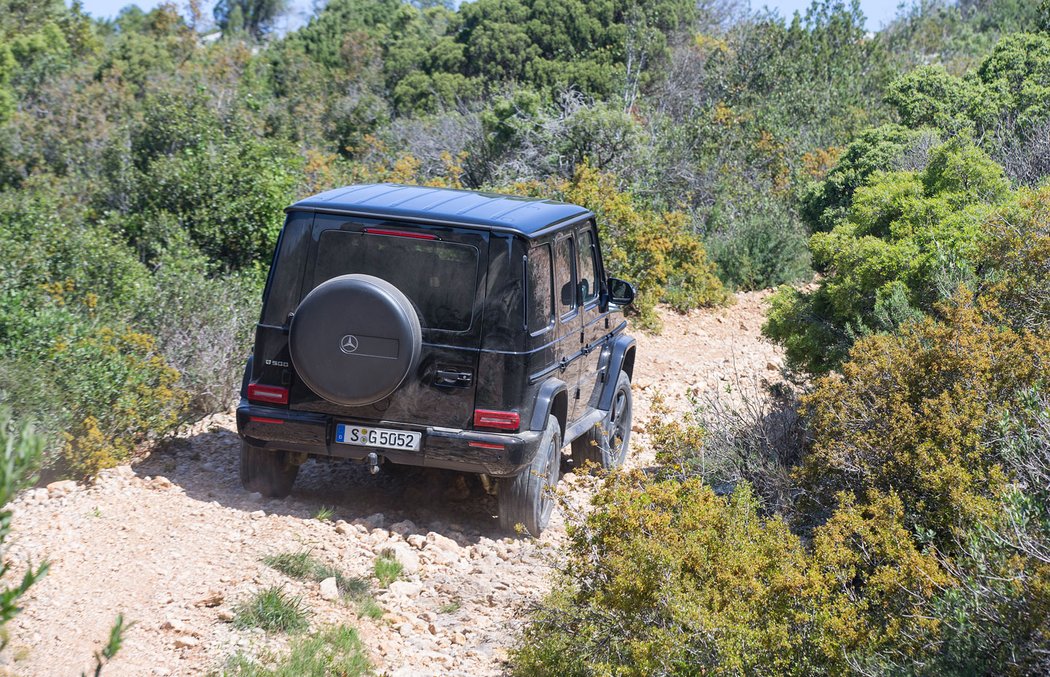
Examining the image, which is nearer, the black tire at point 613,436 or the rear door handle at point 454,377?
the rear door handle at point 454,377

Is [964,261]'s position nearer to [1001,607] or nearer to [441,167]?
[1001,607]

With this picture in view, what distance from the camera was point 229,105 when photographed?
16531 mm

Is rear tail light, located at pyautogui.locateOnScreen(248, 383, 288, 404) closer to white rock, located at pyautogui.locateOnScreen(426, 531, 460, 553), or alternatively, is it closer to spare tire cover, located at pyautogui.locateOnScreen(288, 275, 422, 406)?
spare tire cover, located at pyautogui.locateOnScreen(288, 275, 422, 406)

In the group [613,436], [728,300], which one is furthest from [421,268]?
[728,300]

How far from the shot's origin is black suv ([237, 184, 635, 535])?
571 centimetres

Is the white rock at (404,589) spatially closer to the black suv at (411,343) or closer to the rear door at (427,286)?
the black suv at (411,343)

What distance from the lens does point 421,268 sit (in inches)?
231

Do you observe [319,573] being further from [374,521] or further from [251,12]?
[251,12]

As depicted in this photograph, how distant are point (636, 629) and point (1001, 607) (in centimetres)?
133

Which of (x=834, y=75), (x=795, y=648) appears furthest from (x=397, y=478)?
(x=834, y=75)

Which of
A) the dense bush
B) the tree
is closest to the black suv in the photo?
the dense bush

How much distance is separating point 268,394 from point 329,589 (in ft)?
4.45

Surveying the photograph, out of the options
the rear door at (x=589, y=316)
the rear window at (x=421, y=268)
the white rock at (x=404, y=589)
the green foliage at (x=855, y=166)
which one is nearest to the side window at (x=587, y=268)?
the rear door at (x=589, y=316)

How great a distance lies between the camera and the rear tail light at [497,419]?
5.83 meters
